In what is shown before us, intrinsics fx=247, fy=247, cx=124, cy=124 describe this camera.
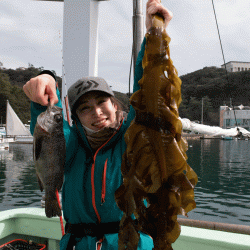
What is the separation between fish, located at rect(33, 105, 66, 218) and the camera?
144 centimetres

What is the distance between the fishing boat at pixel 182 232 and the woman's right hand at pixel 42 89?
2.41m

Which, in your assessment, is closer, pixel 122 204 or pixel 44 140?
pixel 122 204

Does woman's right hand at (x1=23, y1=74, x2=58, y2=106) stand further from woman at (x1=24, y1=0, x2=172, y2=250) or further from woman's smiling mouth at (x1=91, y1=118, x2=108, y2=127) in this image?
woman's smiling mouth at (x1=91, y1=118, x2=108, y2=127)

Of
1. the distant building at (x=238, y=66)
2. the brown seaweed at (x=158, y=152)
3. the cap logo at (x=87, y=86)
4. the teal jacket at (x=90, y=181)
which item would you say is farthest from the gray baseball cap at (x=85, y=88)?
the distant building at (x=238, y=66)

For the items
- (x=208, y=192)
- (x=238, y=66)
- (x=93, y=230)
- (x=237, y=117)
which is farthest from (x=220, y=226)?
(x=238, y=66)

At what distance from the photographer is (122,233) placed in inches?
37.4

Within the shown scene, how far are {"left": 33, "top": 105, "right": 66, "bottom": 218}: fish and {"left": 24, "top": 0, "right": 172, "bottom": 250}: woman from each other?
17 cm

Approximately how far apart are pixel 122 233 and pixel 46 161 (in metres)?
0.70

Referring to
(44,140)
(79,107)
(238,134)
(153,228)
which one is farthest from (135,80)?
(238,134)

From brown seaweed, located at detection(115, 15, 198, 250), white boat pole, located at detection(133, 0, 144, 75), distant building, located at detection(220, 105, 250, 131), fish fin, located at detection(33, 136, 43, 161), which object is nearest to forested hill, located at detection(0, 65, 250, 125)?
distant building, located at detection(220, 105, 250, 131)

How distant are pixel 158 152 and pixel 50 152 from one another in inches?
31.3

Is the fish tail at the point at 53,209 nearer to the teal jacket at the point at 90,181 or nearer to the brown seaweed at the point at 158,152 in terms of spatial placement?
the teal jacket at the point at 90,181

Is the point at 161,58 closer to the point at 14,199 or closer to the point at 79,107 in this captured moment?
the point at 79,107

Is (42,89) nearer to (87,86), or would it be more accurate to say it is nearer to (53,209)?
(87,86)
